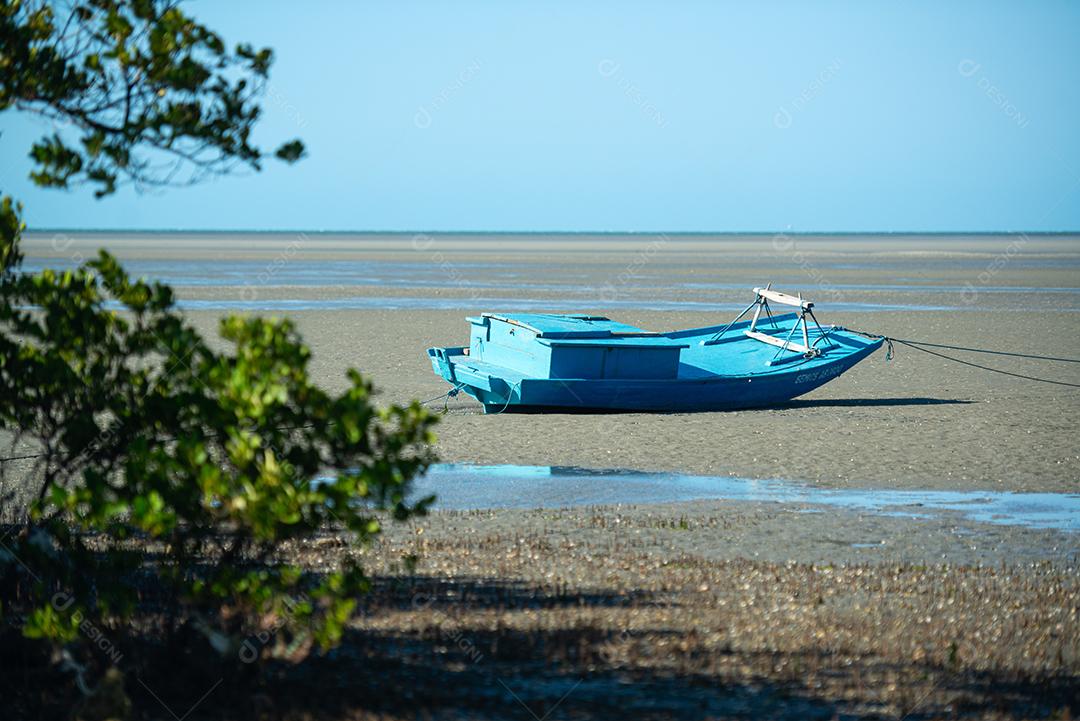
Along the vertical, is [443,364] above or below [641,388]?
above

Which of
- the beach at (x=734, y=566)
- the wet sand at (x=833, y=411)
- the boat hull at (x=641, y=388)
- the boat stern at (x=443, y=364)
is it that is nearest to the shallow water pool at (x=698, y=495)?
the beach at (x=734, y=566)

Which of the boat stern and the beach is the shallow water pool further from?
the boat stern

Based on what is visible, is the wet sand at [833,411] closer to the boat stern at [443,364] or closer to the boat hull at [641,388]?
the boat hull at [641,388]

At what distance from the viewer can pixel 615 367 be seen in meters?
18.2

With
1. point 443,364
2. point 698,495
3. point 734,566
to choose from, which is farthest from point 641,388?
point 734,566

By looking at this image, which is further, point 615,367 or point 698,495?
point 615,367

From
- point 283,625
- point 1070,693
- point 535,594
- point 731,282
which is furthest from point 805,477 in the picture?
point 731,282

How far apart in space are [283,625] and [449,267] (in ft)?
249

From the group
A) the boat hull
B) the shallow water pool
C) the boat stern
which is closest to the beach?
the shallow water pool

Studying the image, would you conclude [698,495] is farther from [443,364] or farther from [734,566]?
[443,364]

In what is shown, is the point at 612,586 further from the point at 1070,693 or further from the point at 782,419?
the point at 782,419

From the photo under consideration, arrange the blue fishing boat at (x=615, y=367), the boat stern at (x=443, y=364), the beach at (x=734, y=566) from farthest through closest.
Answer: the boat stern at (x=443, y=364) → the blue fishing boat at (x=615, y=367) → the beach at (x=734, y=566)

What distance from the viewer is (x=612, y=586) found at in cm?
902

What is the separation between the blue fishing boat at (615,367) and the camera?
59.0 feet
